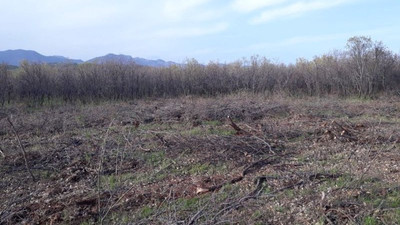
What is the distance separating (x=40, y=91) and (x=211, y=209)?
16210 mm

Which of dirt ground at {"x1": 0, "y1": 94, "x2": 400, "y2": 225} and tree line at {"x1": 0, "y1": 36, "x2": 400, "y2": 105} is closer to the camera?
dirt ground at {"x1": 0, "y1": 94, "x2": 400, "y2": 225}

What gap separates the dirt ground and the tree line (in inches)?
327

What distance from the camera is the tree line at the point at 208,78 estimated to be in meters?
18.7

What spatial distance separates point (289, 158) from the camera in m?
7.02

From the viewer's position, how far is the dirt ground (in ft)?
15.1

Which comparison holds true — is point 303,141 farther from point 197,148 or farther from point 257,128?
point 197,148

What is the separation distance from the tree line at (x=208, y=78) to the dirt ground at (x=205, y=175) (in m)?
8.31

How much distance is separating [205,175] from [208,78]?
15150 mm

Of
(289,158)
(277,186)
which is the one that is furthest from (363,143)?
(277,186)

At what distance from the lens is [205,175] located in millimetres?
6355

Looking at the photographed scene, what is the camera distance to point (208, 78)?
21.2 m

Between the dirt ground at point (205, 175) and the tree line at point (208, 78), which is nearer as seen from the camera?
the dirt ground at point (205, 175)

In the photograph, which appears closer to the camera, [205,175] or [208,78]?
[205,175]

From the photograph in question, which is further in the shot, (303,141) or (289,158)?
(303,141)
